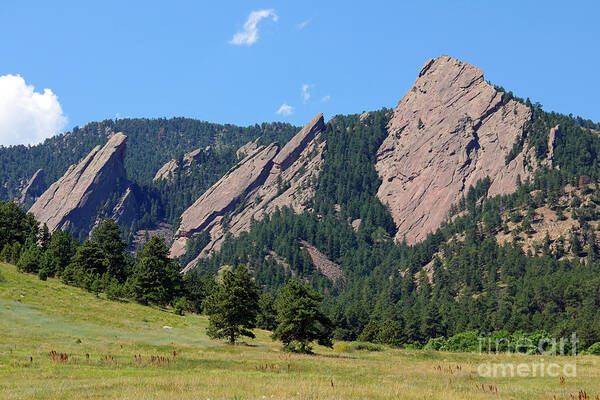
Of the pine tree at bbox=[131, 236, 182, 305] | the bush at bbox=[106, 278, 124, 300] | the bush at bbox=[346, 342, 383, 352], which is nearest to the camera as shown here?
the bush at bbox=[346, 342, 383, 352]

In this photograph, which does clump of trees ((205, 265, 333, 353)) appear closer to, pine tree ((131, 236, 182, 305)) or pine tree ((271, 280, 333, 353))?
pine tree ((271, 280, 333, 353))

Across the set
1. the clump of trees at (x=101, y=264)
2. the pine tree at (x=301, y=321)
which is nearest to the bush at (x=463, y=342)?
the clump of trees at (x=101, y=264)

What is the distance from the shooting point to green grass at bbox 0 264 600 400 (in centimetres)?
2695

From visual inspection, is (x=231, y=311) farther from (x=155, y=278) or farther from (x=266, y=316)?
(x=266, y=316)

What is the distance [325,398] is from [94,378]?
1436cm

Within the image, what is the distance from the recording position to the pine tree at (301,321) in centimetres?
5766

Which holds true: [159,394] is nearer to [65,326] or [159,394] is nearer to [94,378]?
[94,378]

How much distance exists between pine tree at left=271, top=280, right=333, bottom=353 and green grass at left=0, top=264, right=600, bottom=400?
3.45 metres

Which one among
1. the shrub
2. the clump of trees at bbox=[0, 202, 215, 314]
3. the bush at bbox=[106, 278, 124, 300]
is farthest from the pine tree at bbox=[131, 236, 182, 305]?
the shrub

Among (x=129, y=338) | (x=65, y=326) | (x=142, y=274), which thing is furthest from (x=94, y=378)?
(x=142, y=274)

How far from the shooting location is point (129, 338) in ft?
175

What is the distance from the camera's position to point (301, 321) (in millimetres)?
57812

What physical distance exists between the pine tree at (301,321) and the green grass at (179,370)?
3.45 m

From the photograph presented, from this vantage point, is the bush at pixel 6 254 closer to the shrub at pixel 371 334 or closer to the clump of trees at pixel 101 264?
the clump of trees at pixel 101 264
